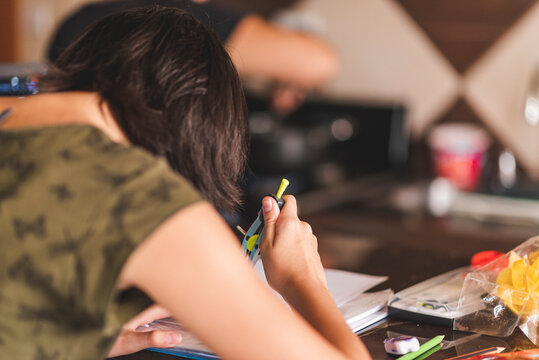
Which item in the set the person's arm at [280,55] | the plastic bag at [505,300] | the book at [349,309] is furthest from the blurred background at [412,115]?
the plastic bag at [505,300]

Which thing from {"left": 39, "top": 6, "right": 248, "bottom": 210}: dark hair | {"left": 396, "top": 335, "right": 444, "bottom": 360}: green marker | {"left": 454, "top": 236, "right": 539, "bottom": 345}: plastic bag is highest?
{"left": 39, "top": 6, "right": 248, "bottom": 210}: dark hair

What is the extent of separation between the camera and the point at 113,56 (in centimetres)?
74

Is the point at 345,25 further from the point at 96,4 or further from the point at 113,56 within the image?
the point at 113,56

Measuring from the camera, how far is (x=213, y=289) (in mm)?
614

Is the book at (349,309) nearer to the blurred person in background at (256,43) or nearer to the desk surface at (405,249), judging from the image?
the desk surface at (405,249)

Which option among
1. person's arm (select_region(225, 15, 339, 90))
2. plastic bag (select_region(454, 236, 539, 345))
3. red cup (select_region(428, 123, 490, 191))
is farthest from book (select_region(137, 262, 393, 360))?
red cup (select_region(428, 123, 490, 191))

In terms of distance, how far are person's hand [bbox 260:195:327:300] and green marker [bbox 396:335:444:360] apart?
135 mm

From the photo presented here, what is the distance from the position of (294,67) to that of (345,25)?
1.15 metres

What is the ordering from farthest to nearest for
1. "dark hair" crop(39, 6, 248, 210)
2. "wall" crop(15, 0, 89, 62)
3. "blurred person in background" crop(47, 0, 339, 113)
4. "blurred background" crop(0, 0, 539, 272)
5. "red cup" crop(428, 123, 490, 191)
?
Result: "red cup" crop(428, 123, 490, 191) < "blurred background" crop(0, 0, 539, 272) < "wall" crop(15, 0, 89, 62) < "blurred person in background" crop(47, 0, 339, 113) < "dark hair" crop(39, 6, 248, 210)

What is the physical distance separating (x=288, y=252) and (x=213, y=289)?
9.0 inches

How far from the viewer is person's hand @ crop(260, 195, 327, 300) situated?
0.81m

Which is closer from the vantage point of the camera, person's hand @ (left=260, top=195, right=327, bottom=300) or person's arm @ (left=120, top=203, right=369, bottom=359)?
person's arm @ (left=120, top=203, right=369, bottom=359)

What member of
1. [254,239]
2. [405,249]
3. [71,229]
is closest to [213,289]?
[71,229]

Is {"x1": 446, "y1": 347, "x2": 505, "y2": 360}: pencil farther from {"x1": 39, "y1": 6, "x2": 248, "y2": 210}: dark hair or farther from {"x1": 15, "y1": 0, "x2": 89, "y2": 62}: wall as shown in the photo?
{"x1": 15, "y1": 0, "x2": 89, "y2": 62}: wall
